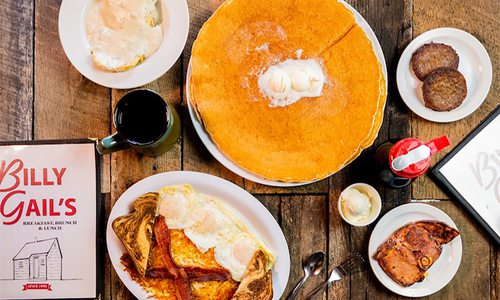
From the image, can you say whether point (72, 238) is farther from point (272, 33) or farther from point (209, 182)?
point (272, 33)

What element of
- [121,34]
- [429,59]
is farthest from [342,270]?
[121,34]

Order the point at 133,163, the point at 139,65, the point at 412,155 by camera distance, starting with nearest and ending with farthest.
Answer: the point at 412,155, the point at 139,65, the point at 133,163

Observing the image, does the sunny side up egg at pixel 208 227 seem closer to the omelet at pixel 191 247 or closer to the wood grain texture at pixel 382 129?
the omelet at pixel 191 247

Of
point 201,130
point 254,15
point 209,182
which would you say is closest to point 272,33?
point 254,15

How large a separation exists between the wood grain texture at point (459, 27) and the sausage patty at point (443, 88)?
0.08 metres

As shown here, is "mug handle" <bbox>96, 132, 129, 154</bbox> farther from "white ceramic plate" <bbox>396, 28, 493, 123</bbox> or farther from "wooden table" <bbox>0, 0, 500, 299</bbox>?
"white ceramic plate" <bbox>396, 28, 493, 123</bbox>

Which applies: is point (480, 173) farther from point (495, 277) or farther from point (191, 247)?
point (191, 247)

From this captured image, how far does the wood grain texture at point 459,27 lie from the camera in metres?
A: 1.65

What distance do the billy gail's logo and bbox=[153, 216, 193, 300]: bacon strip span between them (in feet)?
0.85

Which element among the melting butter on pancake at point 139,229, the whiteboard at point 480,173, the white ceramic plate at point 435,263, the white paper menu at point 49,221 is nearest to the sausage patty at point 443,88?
the whiteboard at point 480,173

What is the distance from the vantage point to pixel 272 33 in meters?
1.49

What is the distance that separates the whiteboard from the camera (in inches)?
65.0

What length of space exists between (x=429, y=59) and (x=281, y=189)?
545mm

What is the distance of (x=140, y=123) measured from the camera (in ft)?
4.80
